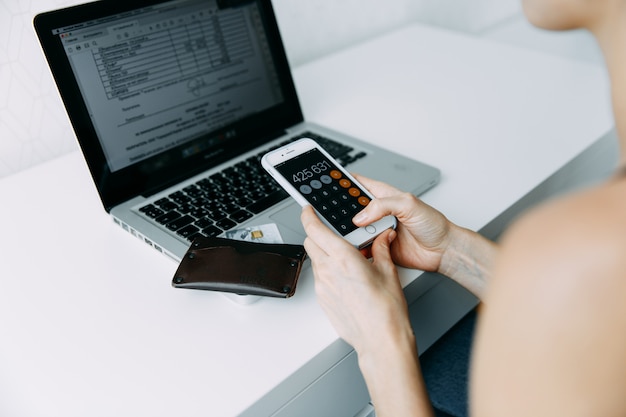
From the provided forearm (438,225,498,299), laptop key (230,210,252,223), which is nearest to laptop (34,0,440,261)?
laptop key (230,210,252,223)

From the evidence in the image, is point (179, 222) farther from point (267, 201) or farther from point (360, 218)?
point (360, 218)

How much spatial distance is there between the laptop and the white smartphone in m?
0.05

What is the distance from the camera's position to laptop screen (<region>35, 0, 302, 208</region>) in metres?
0.61

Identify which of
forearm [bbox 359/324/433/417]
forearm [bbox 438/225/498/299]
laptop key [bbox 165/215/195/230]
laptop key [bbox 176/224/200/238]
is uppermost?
laptop key [bbox 165/215/195/230]

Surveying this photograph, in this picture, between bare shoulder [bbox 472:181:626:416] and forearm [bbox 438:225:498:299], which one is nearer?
bare shoulder [bbox 472:181:626:416]

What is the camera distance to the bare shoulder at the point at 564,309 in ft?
0.85

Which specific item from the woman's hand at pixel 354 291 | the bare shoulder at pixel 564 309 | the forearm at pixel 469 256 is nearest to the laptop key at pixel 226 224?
the woman's hand at pixel 354 291

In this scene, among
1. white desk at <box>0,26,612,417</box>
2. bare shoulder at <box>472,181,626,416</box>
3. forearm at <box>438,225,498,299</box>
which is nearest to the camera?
Answer: bare shoulder at <box>472,181,626,416</box>

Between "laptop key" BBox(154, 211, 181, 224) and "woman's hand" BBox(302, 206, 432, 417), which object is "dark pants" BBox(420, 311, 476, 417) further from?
"laptop key" BBox(154, 211, 181, 224)

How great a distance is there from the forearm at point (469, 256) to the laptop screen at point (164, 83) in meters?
0.32

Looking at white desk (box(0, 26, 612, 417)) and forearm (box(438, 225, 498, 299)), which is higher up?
white desk (box(0, 26, 612, 417))

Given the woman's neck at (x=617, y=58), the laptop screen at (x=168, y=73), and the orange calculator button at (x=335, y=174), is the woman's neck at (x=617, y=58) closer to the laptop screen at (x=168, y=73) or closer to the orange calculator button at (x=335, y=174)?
the orange calculator button at (x=335, y=174)

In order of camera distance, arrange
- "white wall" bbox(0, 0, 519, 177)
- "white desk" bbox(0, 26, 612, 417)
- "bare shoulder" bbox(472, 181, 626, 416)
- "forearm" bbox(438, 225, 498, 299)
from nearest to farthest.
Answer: "bare shoulder" bbox(472, 181, 626, 416) < "white desk" bbox(0, 26, 612, 417) < "forearm" bbox(438, 225, 498, 299) < "white wall" bbox(0, 0, 519, 177)

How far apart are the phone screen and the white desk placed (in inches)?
3.2
